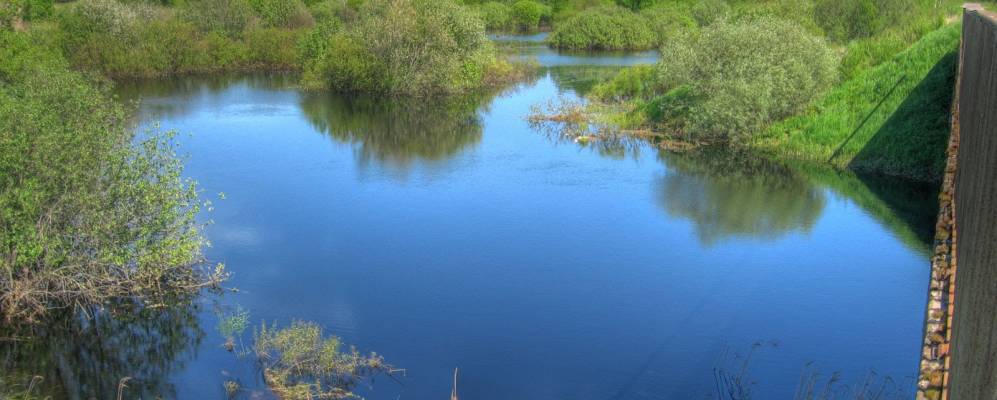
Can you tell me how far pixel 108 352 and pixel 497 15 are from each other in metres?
58.8

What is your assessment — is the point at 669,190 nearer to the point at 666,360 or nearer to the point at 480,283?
the point at 480,283

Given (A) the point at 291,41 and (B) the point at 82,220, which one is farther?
(A) the point at 291,41

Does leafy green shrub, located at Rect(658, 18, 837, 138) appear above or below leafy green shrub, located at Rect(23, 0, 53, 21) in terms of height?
below

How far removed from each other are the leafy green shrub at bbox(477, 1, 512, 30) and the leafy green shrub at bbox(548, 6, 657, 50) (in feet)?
27.7

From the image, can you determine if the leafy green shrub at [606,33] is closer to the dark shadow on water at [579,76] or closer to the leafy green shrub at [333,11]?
the dark shadow on water at [579,76]

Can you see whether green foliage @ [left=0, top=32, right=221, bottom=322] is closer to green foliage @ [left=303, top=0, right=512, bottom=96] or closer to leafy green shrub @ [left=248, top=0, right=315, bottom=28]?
green foliage @ [left=303, top=0, right=512, bottom=96]

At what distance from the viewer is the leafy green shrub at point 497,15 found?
70.4 m

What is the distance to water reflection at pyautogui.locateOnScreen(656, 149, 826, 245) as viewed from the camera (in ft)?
71.1

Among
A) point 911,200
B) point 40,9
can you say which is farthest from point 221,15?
point 911,200

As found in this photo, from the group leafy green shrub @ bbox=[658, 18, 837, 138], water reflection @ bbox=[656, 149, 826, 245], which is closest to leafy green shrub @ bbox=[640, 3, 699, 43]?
leafy green shrub @ bbox=[658, 18, 837, 138]

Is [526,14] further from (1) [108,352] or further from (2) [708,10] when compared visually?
(1) [108,352]

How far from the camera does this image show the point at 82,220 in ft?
51.3

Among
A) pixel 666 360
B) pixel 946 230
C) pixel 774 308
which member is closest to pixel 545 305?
pixel 666 360

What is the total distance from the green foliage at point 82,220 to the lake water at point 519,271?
1.02 m
